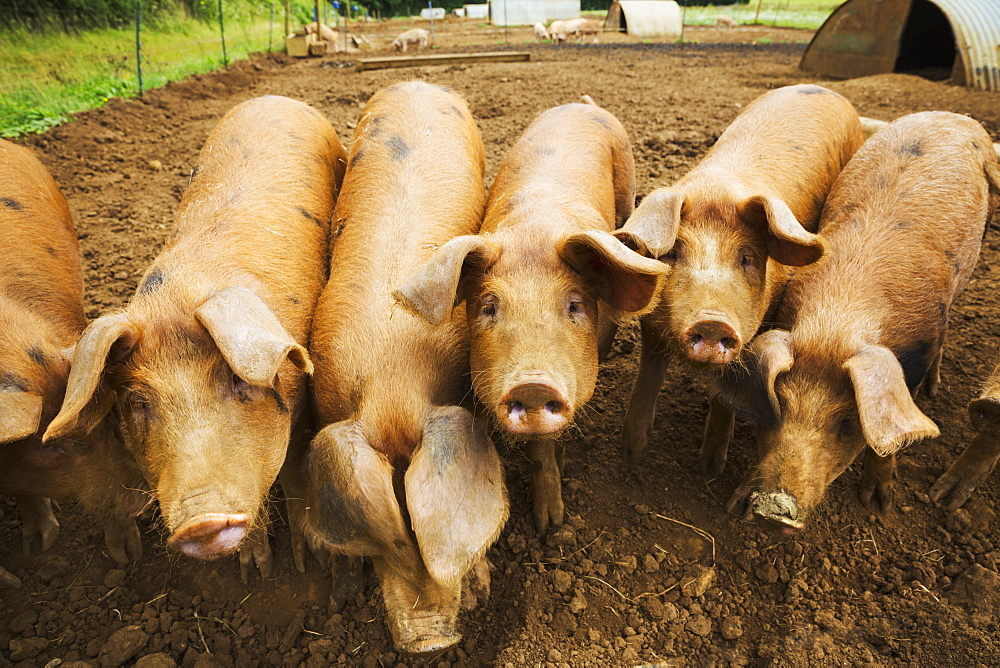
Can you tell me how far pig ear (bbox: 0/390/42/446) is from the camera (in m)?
→ 2.56

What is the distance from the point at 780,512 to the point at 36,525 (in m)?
3.89

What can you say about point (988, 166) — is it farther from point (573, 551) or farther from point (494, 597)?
point (494, 597)

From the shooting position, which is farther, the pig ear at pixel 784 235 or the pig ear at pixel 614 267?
the pig ear at pixel 784 235

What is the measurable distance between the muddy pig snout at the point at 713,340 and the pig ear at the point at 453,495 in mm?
1043

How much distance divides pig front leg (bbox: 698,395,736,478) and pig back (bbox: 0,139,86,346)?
11.7 ft

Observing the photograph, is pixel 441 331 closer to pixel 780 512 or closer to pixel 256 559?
pixel 256 559

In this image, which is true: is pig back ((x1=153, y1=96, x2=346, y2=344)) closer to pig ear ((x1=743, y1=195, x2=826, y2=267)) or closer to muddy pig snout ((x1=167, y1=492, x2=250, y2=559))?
muddy pig snout ((x1=167, y1=492, x2=250, y2=559))

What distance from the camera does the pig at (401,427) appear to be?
240 centimetres

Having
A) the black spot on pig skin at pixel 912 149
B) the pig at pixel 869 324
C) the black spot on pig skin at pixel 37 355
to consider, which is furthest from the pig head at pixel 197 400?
the black spot on pig skin at pixel 912 149

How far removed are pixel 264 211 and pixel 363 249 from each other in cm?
77

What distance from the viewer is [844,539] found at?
3.38 meters

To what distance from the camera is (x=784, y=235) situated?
290 cm

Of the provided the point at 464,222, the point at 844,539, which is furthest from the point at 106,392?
the point at 844,539

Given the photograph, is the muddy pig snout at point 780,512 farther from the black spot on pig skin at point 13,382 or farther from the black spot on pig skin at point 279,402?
the black spot on pig skin at point 13,382
